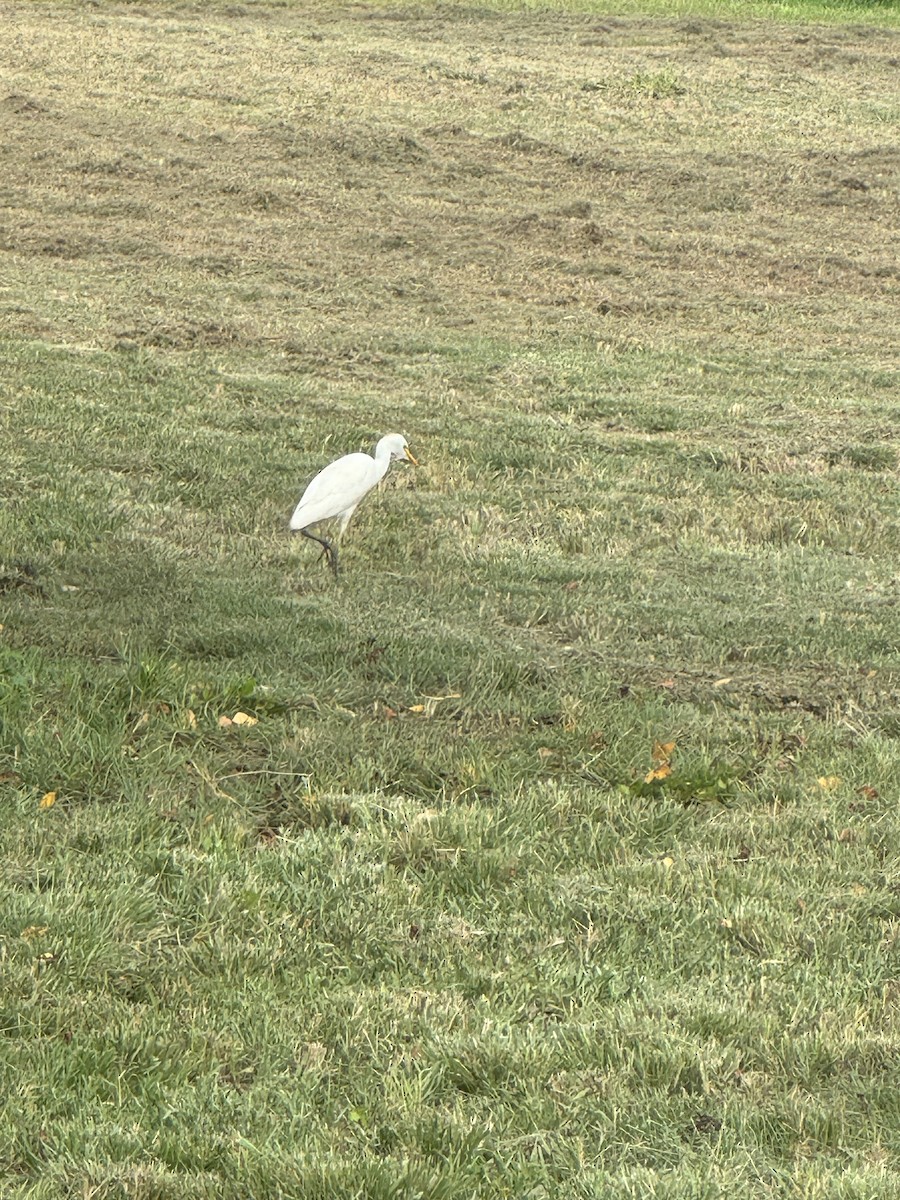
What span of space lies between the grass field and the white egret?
244mm

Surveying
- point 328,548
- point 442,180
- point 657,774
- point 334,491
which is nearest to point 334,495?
point 334,491

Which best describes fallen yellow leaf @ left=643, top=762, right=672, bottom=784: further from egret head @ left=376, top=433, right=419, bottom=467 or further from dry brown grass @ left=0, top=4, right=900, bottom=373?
dry brown grass @ left=0, top=4, right=900, bottom=373

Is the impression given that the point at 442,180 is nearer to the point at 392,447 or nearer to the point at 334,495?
the point at 392,447

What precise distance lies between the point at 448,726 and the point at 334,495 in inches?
106

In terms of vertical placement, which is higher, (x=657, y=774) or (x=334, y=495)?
(x=334, y=495)

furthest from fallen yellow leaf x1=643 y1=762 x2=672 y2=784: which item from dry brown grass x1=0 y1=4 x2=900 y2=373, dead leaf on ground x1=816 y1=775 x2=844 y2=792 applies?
dry brown grass x1=0 y1=4 x2=900 y2=373

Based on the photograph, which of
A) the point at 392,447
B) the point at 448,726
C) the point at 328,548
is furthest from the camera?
the point at 392,447

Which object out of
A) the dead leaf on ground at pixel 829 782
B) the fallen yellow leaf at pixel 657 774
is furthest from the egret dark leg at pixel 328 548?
the dead leaf on ground at pixel 829 782

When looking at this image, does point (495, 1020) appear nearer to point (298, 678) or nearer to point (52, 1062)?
point (52, 1062)

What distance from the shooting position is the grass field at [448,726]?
11.9 ft

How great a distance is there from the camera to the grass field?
3633 mm

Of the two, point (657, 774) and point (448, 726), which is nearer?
point (657, 774)

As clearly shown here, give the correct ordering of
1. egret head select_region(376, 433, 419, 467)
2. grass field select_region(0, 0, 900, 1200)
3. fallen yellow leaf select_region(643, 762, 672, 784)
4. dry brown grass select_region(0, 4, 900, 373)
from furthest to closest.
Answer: dry brown grass select_region(0, 4, 900, 373) → egret head select_region(376, 433, 419, 467) → fallen yellow leaf select_region(643, 762, 672, 784) → grass field select_region(0, 0, 900, 1200)

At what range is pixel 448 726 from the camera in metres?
6.04
